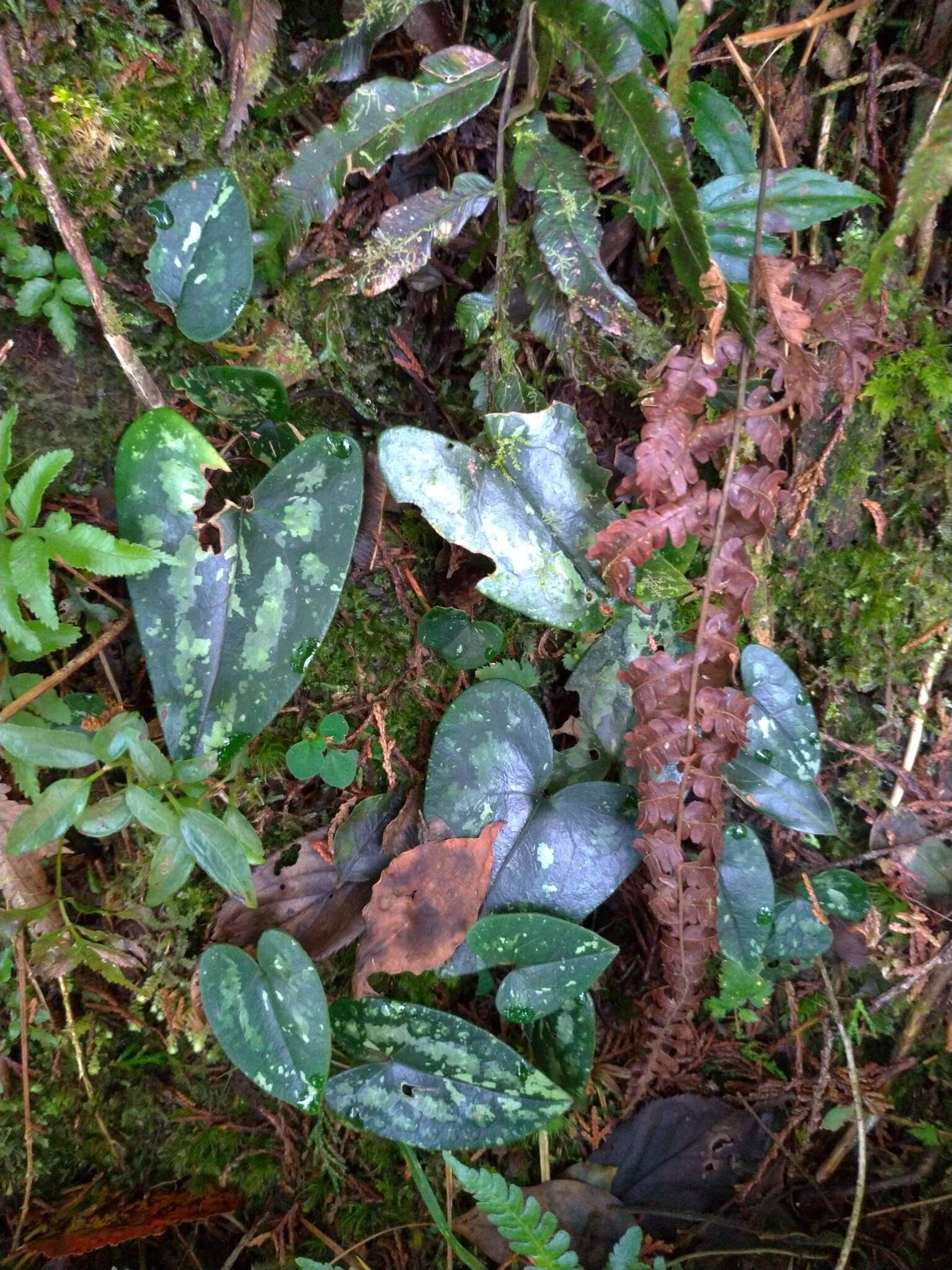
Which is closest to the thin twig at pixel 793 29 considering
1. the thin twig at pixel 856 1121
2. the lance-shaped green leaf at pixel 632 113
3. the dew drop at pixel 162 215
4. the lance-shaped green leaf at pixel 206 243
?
the lance-shaped green leaf at pixel 632 113

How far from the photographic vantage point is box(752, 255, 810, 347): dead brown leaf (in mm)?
1221

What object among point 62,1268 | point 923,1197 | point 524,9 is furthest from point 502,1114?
point 524,9

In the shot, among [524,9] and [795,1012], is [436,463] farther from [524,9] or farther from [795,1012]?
[795,1012]

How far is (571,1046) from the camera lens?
4.75ft

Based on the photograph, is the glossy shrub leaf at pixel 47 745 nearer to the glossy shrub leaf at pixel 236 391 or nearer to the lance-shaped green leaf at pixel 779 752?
the glossy shrub leaf at pixel 236 391

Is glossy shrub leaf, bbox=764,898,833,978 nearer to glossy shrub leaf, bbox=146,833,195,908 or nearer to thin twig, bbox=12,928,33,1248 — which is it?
glossy shrub leaf, bbox=146,833,195,908

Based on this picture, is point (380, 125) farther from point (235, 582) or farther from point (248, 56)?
point (235, 582)

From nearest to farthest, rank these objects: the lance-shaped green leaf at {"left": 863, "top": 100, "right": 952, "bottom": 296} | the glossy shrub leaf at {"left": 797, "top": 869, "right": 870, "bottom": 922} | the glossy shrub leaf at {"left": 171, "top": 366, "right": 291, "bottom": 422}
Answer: the lance-shaped green leaf at {"left": 863, "top": 100, "right": 952, "bottom": 296} < the glossy shrub leaf at {"left": 171, "top": 366, "right": 291, "bottom": 422} < the glossy shrub leaf at {"left": 797, "top": 869, "right": 870, "bottom": 922}

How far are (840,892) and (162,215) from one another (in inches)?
70.0

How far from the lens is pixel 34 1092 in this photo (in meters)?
1.38

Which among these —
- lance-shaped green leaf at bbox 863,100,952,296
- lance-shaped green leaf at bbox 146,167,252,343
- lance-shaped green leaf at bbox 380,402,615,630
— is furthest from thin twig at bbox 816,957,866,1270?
lance-shaped green leaf at bbox 146,167,252,343

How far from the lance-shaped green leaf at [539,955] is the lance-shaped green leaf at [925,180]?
1.16 m

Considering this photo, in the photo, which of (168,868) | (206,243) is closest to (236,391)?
(206,243)

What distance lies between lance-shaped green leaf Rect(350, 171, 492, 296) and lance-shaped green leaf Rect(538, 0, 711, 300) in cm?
24
